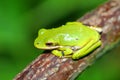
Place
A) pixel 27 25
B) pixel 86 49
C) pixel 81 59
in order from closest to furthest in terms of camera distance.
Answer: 1. pixel 81 59
2. pixel 86 49
3. pixel 27 25

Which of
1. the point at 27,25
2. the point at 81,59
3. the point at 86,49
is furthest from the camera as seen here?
the point at 27,25

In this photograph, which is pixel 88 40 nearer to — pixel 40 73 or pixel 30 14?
pixel 40 73

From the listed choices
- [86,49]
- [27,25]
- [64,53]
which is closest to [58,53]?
[64,53]

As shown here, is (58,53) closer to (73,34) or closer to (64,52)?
(64,52)

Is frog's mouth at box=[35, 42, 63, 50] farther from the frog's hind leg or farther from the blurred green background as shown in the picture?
the blurred green background

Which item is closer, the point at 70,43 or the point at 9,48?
the point at 70,43

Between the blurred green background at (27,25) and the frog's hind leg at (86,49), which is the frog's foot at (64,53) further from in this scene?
the blurred green background at (27,25)

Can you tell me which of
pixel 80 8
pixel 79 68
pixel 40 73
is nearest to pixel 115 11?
pixel 79 68
